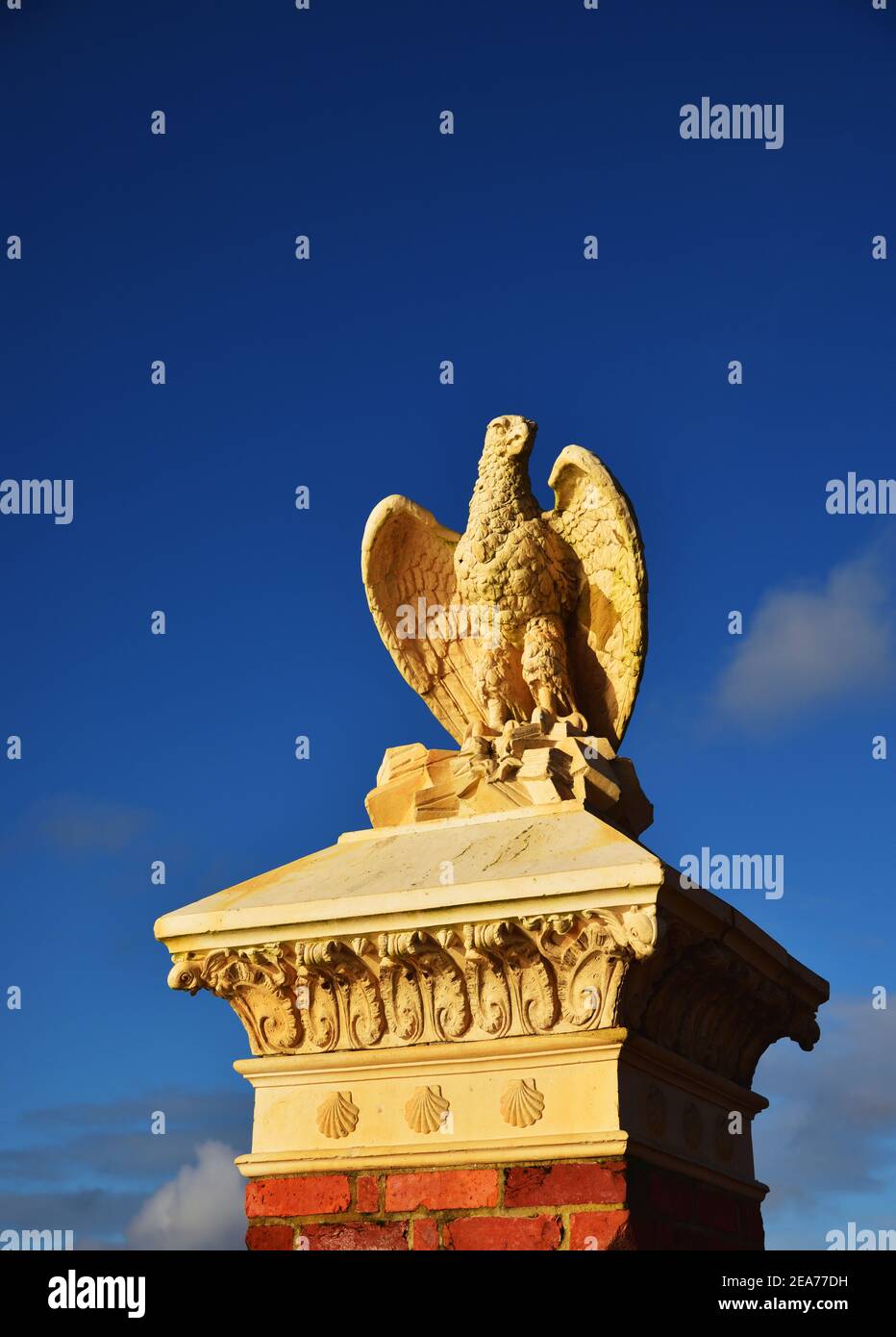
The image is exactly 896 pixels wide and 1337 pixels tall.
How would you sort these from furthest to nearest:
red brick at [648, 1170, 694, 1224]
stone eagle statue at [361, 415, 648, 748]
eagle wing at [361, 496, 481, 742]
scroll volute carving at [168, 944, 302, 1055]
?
eagle wing at [361, 496, 481, 742]
stone eagle statue at [361, 415, 648, 748]
scroll volute carving at [168, 944, 302, 1055]
red brick at [648, 1170, 694, 1224]

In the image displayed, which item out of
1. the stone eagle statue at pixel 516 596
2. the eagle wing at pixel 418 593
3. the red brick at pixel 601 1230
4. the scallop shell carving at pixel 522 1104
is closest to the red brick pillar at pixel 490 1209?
the red brick at pixel 601 1230

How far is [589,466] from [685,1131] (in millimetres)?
2970

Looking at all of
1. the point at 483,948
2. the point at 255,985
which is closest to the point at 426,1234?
the point at 483,948

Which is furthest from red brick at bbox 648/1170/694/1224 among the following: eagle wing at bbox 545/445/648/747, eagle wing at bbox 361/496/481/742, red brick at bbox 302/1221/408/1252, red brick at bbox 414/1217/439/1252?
eagle wing at bbox 361/496/481/742

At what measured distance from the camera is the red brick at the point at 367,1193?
6.28m

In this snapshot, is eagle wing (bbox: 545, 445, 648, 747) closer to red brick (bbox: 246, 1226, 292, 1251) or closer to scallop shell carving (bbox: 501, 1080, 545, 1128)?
scallop shell carving (bbox: 501, 1080, 545, 1128)

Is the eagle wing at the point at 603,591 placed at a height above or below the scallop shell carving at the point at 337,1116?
above

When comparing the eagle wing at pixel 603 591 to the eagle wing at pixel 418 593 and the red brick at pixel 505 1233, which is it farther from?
the red brick at pixel 505 1233

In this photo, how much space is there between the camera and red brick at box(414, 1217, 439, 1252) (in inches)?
240

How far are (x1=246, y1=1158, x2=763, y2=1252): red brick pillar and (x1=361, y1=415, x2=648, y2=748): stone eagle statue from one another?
2.08 metres

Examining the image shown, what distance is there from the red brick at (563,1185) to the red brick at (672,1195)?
28 centimetres
